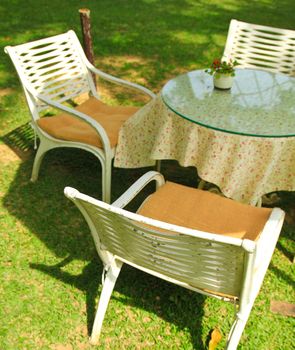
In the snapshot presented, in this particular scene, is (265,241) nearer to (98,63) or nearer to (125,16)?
(98,63)

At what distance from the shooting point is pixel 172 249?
1696mm

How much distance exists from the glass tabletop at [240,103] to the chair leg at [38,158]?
1194 millimetres

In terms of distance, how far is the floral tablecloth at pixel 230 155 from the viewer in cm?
243

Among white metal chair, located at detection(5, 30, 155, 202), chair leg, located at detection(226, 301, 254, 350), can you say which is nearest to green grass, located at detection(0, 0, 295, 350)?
white metal chair, located at detection(5, 30, 155, 202)

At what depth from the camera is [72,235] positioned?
10.2ft

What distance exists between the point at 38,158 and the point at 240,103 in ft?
5.93

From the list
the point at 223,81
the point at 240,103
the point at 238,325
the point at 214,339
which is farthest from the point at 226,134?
the point at 214,339

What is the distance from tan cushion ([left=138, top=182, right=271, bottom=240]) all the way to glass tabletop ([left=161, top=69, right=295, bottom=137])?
1.45 ft

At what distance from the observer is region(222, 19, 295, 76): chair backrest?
408 centimetres

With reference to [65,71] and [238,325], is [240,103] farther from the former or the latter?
[65,71]

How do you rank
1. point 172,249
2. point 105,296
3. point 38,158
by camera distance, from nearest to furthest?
point 172,249 → point 105,296 → point 38,158

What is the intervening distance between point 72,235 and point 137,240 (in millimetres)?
1434

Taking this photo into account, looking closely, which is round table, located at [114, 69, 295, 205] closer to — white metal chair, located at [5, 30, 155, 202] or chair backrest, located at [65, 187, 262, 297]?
white metal chair, located at [5, 30, 155, 202]

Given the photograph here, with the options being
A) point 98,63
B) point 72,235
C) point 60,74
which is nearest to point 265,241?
point 72,235
